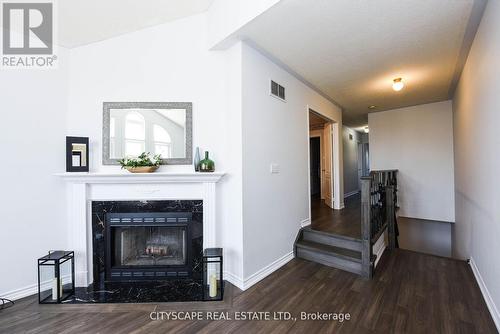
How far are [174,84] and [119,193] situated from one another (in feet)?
4.86

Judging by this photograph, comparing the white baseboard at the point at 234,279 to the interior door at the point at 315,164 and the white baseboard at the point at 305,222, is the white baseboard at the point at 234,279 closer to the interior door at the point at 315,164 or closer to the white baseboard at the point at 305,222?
the white baseboard at the point at 305,222

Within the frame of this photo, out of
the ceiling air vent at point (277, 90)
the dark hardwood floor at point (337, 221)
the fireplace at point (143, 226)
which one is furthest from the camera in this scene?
the dark hardwood floor at point (337, 221)

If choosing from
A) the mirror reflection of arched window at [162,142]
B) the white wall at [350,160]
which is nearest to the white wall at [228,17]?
the mirror reflection of arched window at [162,142]

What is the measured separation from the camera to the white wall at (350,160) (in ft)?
24.6

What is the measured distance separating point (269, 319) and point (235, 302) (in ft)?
1.36

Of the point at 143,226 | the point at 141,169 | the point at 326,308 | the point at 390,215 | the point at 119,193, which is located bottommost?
the point at 326,308

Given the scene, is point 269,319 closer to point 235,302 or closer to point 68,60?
point 235,302

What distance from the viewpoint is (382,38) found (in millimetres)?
2504

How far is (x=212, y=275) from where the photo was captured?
7.82 feet

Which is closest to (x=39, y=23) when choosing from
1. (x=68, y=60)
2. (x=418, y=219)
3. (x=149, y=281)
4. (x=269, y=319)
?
(x=68, y=60)

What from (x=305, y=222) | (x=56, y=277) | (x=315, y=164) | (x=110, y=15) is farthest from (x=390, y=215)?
(x=110, y=15)

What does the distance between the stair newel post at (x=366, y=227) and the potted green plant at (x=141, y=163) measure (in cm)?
257

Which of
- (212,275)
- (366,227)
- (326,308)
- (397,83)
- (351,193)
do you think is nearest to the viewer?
(326,308)

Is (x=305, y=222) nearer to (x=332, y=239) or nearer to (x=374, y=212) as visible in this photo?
(x=332, y=239)
